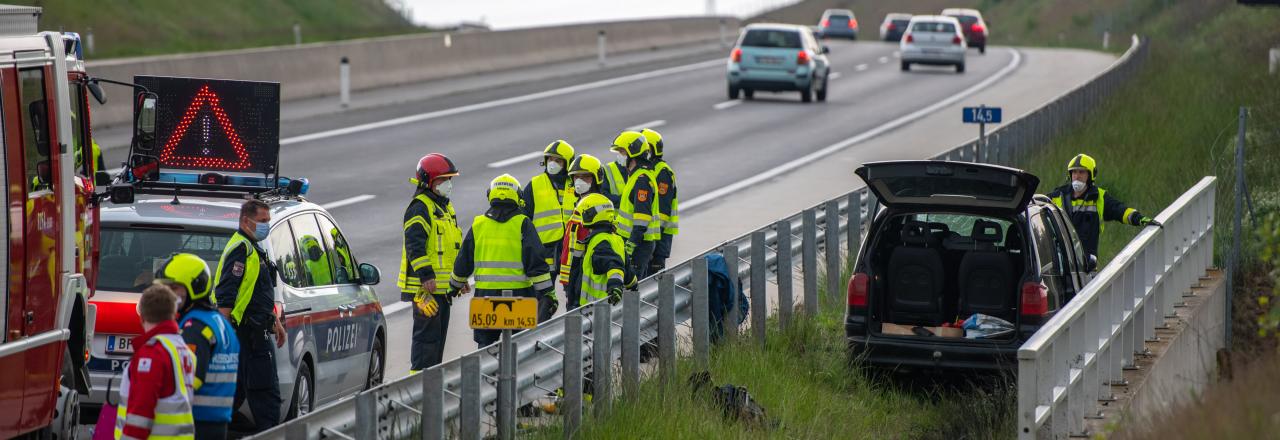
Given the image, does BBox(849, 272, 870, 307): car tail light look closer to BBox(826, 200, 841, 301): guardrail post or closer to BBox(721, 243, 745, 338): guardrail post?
BBox(721, 243, 745, 338): guardrail post

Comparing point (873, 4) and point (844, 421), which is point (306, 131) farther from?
point (873, 4)

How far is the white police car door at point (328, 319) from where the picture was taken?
10.3 meters

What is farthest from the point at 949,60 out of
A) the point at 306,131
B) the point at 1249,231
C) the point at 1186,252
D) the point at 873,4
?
the point at 873,4

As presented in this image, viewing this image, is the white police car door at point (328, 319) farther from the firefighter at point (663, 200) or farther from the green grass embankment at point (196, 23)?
the green grass embankment at point (196, 23)

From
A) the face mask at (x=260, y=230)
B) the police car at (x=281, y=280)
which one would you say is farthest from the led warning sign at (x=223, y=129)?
the face mask at (x=260, y=230)

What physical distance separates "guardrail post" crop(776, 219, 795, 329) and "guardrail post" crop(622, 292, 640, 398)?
11.5ft

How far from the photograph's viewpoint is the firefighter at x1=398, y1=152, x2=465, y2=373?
11719mm

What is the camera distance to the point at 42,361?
28.5 feet

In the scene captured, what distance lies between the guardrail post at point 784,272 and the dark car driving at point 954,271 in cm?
140

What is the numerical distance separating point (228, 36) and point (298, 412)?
37.7 meters

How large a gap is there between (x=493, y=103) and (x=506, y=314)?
26186 millimetres

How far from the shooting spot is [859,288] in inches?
474

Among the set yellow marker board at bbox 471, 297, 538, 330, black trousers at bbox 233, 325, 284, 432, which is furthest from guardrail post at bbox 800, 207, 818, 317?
yellow marker board at bbox 471, 297, 538, 330

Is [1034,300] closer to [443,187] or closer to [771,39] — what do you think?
[443,187]
